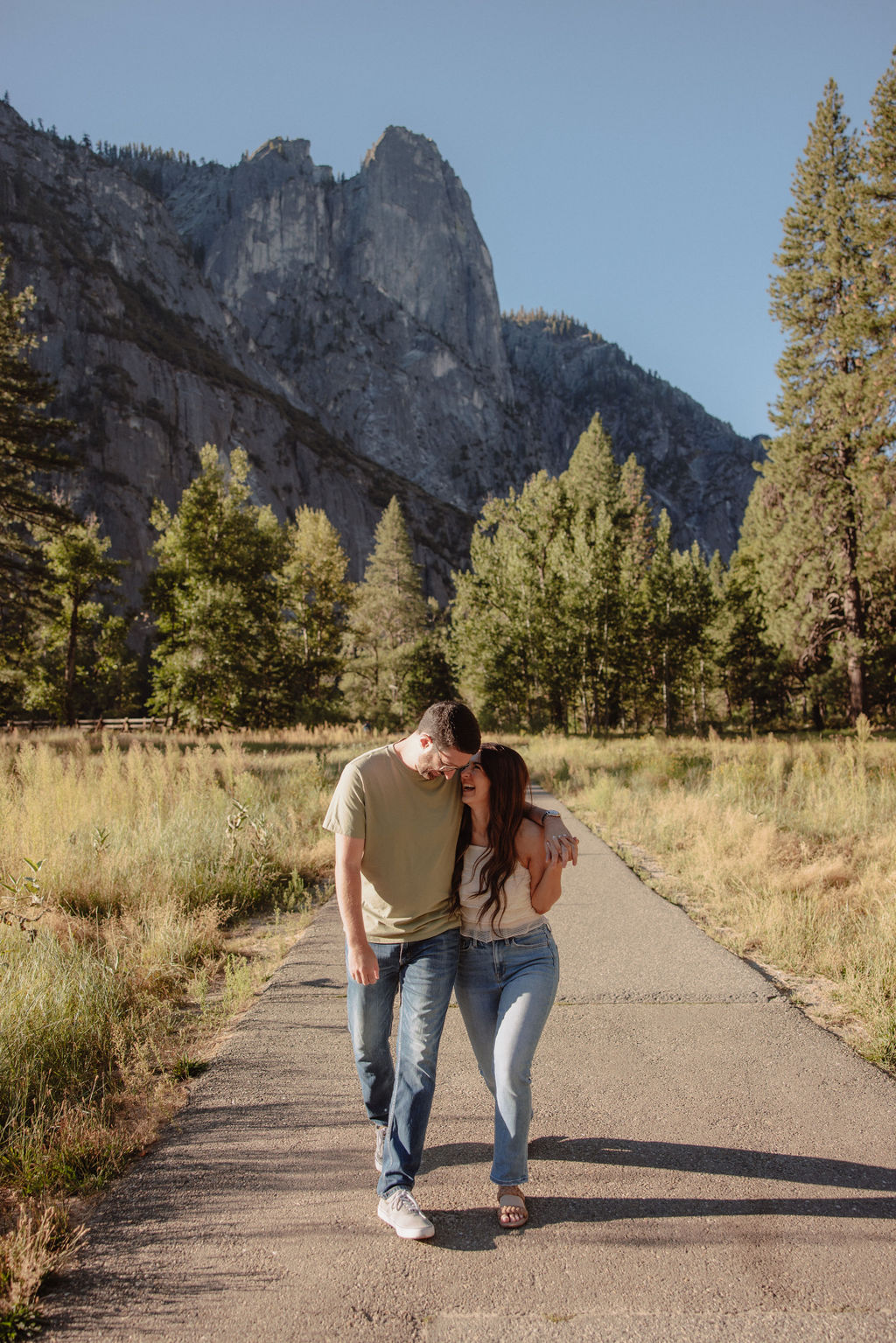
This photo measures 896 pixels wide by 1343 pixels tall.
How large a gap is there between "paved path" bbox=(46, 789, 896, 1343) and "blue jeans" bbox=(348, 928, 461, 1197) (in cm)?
26

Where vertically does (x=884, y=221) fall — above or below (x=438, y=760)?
above

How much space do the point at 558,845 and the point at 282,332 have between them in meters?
169

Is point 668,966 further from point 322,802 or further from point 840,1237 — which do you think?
point 322,802

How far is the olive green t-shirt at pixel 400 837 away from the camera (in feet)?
8.88

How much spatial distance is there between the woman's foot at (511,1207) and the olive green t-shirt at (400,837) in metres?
0.89

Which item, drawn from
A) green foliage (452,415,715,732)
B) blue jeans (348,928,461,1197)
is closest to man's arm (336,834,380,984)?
blue jeans (348,928,461,1197)

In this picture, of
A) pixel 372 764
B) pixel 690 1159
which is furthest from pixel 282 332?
pixel 690 1159

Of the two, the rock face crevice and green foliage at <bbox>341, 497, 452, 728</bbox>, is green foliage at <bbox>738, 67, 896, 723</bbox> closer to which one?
green foliage at <bbox>341, 497, 452, 728</bbox>

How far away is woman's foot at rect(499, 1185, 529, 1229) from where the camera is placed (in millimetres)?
2553

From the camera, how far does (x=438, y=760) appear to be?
8.73ft

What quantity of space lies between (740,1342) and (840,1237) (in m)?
0.70

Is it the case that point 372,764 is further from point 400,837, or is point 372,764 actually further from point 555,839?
point 555,839

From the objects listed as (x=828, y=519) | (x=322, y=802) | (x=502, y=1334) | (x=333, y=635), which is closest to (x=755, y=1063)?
(x=502, y=1334)

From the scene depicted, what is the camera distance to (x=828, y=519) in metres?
24.8
